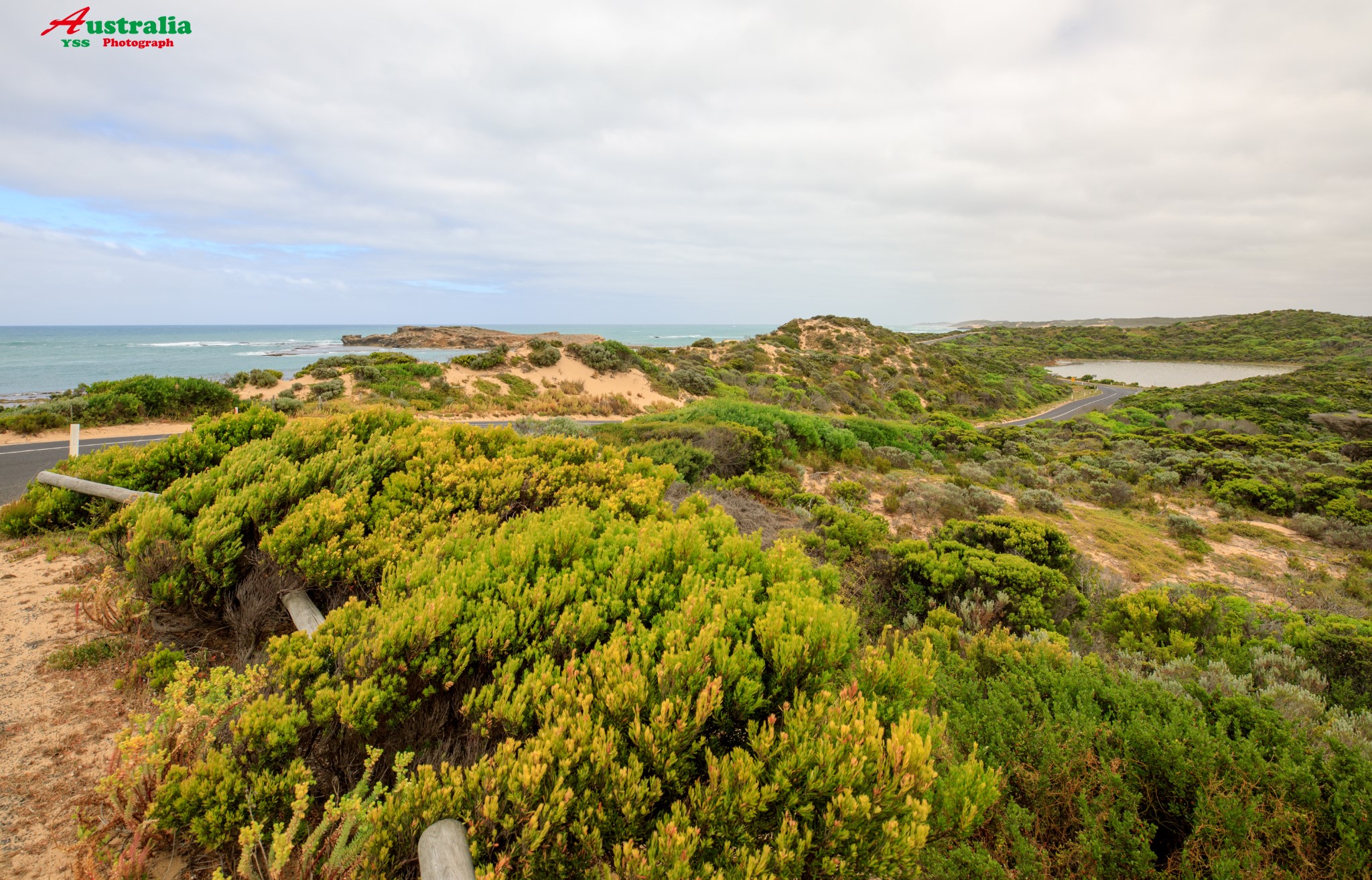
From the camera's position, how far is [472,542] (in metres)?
3.67

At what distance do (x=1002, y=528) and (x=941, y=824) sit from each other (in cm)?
622

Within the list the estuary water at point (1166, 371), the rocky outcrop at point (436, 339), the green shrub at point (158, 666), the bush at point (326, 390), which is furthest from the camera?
the rocky outcrop at point (436, 339)

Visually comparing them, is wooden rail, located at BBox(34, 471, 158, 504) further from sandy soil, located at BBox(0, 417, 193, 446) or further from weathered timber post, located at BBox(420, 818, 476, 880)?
sandy soil, located at BBox(0, 417, 193, 446)

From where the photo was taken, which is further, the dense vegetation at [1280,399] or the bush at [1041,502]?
the dense vegetation at [1280,399]

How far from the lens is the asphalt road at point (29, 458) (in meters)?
7.77

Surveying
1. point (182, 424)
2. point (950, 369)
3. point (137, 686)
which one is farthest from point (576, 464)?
point (950, 369)

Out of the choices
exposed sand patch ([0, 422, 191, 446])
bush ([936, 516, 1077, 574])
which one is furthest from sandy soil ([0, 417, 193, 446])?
bush ([936, 516, 1077, 574])

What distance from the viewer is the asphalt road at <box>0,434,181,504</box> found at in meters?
7.77

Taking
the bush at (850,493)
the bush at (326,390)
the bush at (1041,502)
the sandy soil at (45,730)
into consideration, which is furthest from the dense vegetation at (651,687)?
the bush at (326,390)

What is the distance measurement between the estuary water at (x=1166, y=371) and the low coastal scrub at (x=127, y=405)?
221ft

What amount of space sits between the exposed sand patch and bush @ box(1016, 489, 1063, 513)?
18.4m

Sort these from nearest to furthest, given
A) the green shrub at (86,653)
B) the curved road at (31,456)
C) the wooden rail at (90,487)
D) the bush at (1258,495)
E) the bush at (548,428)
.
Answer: the green shrub at (86,653), the wooden rail at (90,487), the curved road at (31,456), the bush at (548,428), the bush at (1258,495)

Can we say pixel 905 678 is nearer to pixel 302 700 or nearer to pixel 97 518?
pixel 302 700

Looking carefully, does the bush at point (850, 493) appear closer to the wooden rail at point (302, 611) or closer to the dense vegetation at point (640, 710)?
the dense vegetation at point (640, 710)
